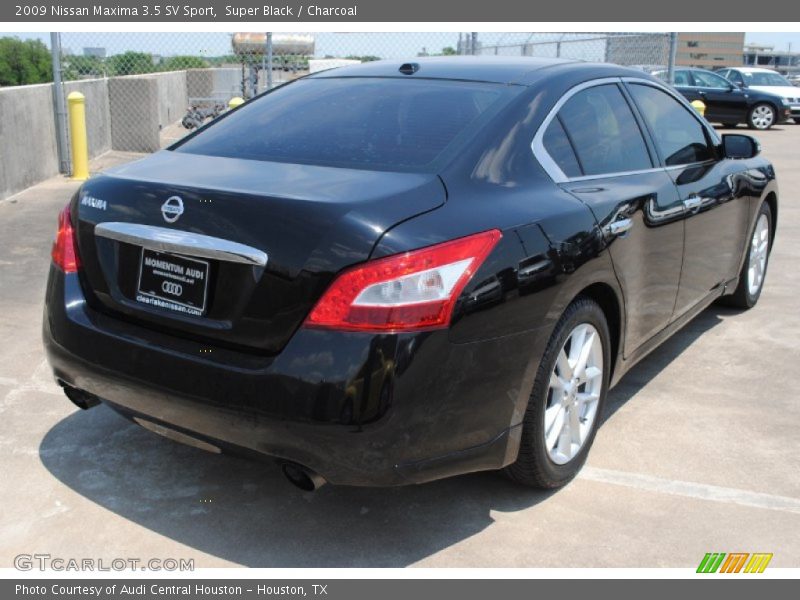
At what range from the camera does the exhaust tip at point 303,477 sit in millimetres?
2777

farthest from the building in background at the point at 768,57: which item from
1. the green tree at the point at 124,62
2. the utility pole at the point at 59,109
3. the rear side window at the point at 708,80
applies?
the utility pole at the point at 59,109

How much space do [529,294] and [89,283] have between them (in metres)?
1.59

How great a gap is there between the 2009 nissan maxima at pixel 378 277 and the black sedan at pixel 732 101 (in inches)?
840

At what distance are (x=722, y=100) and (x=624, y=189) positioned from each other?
21831mm

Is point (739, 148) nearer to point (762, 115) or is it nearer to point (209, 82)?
point (762, 115)

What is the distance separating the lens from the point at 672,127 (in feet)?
15.0

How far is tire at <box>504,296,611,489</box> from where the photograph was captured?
3.16 m

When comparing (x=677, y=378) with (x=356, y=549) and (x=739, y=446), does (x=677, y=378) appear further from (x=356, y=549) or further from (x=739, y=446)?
(x=356, y=549)

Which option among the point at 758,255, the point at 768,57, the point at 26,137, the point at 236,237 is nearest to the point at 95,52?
the point at 26,137

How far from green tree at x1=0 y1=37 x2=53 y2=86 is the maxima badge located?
87.5 ft

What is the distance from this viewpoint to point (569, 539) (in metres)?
3.14

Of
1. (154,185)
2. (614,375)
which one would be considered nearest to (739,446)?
(614,375)

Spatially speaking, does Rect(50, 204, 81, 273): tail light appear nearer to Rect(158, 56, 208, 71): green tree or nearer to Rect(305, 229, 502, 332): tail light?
Rect(305, 229, 502, 332): tail light

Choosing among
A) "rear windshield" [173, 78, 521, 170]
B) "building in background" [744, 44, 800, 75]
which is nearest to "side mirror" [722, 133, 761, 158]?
"rear windshield" [173, 78, 521, 170]
